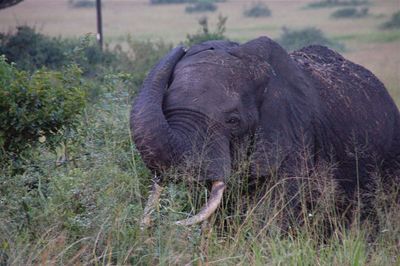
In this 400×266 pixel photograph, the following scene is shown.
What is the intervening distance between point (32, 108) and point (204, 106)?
3.74ft

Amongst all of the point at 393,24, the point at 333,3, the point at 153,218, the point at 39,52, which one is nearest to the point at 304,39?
the point at 393,24

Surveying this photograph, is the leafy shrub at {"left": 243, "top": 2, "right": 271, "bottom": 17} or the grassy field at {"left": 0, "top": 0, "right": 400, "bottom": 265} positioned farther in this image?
the leafy shrub at {"left": 243, "top": 2, "right": 271, "bottom": 17}

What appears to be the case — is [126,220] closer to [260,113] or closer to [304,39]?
[260,113]

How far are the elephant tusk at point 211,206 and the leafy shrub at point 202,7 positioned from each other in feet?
129

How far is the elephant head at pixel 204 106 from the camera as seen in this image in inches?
243

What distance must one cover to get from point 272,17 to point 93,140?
37.5 metres

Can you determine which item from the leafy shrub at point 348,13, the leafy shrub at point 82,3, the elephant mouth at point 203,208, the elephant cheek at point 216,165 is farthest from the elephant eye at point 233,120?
the leafy shrub at point 82,3

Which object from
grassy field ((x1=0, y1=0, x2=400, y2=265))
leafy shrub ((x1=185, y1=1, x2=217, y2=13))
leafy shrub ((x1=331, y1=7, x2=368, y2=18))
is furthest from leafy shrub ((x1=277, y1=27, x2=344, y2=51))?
grassy field ((x1=0, y1=0, x2=400, y2=265))

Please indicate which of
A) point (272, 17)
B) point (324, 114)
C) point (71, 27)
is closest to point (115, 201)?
Answer: point (324, 114)

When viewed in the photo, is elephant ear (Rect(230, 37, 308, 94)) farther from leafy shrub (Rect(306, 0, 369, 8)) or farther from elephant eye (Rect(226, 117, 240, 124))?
leafy shrub (Rect(306, 0, 369, 8))

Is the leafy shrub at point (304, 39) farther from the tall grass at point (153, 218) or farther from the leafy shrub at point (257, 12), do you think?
the tall grass at point (153, 218)

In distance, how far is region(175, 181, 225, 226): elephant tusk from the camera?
601 cm

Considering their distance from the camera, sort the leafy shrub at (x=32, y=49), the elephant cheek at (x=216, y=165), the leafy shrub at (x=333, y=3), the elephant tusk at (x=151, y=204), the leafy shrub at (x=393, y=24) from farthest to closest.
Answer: the leafy shrub at (x=333, y=3), the leafy shrub at (x=393, y=24), the leafy shrub at (x=32, y=49), the elephant cheek at (x=216, y=165), the elephant tusk at (x=151, y=204)

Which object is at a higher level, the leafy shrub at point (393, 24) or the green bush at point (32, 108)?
the green bush at point (32, 108)
